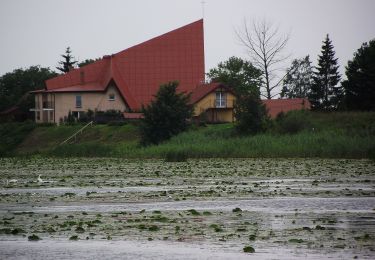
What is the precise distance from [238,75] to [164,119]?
42.5 m

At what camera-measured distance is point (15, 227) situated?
14.4 meters

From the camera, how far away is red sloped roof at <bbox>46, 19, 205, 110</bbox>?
91750 mm

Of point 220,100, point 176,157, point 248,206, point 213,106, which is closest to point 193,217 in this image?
point 248,206

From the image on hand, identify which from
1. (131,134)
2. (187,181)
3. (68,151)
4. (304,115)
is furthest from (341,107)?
(187,181)

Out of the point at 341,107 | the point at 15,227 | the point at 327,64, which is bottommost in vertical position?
the point at 15,227

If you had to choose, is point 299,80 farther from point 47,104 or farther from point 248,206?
point 248,206

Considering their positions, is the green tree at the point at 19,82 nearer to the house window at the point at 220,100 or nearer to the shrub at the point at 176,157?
the house window at the point at 220,100

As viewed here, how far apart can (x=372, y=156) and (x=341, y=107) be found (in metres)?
33.0

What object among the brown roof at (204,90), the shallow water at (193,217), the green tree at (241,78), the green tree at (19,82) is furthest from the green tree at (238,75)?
the shallow water at (193,217)

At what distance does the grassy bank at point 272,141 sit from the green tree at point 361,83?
460 inches

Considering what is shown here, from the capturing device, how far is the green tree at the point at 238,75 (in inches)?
3829

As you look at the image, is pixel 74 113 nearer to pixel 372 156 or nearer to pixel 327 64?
pixel 327 64

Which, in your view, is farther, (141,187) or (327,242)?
(141,187)

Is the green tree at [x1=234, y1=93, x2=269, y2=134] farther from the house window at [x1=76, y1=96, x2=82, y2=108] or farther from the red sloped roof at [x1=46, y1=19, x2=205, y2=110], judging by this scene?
the house window at [x1=76, y1=96, x2=82, y2=108]
